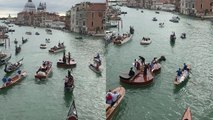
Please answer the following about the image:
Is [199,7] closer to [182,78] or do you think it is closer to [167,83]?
[182,78]

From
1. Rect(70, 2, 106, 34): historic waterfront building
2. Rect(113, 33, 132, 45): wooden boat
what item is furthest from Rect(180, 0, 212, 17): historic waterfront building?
Rect(113, 33, 132, 45): wooden boat

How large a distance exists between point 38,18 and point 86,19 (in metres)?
29.9

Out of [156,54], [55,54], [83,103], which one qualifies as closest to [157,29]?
[55,54]

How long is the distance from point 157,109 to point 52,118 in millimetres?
2974

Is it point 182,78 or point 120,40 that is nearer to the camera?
point 182,78

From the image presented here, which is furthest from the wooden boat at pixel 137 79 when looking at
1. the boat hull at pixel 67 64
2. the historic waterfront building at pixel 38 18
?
the historic waterfront building at pixel 38 18

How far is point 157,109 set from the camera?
10.2m

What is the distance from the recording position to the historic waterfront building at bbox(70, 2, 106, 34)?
113 ft

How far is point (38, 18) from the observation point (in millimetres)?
66125

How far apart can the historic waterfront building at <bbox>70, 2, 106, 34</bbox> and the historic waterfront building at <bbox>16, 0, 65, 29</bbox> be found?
43.3ft

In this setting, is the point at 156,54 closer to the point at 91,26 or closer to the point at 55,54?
the point at 55,54

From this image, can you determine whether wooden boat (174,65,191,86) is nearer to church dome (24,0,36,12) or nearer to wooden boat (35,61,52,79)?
wooden boat (35,61,52,79)

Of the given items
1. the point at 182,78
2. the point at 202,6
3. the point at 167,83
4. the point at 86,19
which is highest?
the point at 202,6

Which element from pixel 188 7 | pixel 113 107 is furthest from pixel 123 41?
pixel 188 7
